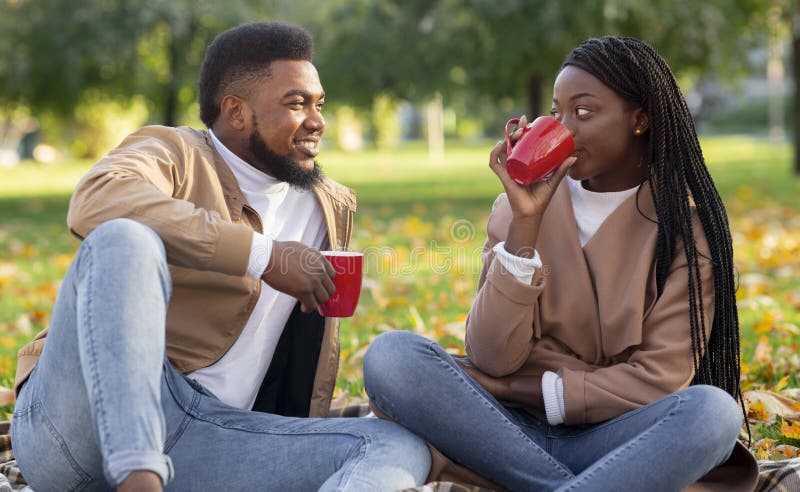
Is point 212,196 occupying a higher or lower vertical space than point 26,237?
higher

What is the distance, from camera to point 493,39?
12562 mm

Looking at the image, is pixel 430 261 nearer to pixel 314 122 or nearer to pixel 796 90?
pixel 314 122

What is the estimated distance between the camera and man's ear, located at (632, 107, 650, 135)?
10.2ft

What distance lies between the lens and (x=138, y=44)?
13.7m

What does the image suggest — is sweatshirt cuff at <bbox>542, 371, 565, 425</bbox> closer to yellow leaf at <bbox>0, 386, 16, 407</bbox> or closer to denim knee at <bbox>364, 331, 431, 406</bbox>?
denim knee at <bbox>364, 331, 431, 406</bbox>

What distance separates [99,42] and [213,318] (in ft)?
35.9

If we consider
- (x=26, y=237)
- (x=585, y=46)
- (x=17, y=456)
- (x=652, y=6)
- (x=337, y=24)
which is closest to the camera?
(x=17, y=456)

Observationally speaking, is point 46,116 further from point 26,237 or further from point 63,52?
point 26,237

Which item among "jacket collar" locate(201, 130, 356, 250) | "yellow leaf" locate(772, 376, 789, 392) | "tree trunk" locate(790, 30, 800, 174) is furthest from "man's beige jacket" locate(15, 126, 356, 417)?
"tree trunk" locate(790, 30, 800, 174)

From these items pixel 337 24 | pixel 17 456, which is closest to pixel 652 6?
pixel 337 24

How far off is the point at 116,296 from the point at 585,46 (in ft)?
5.25

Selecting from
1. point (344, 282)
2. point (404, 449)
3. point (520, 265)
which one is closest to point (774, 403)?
point (520, 265)

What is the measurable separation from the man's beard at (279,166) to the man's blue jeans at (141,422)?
30.0 inches

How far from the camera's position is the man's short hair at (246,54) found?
3410 millimetres
